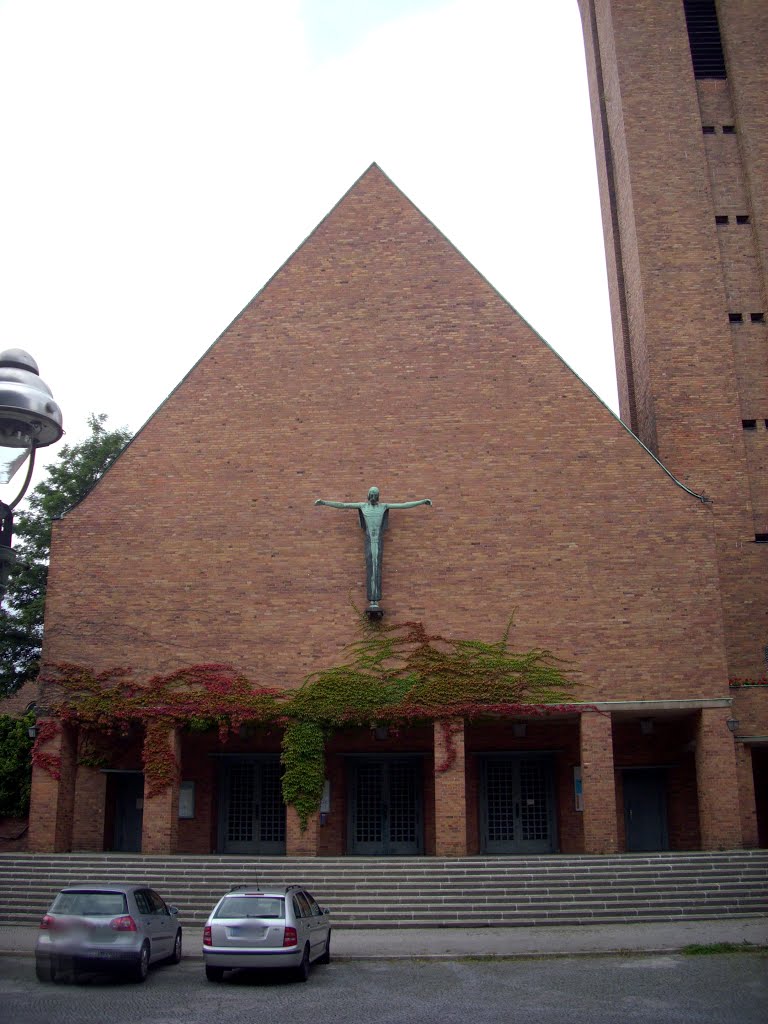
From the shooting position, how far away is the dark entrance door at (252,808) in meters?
23.5

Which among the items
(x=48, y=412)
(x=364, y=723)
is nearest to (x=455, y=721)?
(x=364, y=723)

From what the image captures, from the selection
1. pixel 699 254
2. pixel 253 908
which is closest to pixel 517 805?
pixel 253 908

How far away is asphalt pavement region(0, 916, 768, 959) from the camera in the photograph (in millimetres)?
14344

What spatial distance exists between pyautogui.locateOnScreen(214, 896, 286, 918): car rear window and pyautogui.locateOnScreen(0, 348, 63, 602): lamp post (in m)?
6.63

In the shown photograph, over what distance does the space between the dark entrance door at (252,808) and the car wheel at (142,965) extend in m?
11.4

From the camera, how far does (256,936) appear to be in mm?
→ 11906

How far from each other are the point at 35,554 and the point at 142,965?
788 inches

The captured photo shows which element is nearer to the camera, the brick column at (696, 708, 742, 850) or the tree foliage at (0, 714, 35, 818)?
the brick column at (696, 708, 742, 850)

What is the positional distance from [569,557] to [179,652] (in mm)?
9083

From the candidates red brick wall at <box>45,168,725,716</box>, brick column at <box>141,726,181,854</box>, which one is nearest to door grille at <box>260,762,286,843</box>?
brick column at <box>141,726,181,854</box>

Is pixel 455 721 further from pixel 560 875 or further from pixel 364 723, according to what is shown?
pixel 560 875

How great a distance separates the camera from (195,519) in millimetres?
23625

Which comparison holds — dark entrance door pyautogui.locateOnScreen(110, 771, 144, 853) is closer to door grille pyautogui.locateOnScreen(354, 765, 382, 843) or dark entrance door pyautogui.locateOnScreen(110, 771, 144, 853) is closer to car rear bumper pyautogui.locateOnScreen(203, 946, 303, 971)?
door grille pyautogui.locateOnScreen(354, 765, 382, 843)

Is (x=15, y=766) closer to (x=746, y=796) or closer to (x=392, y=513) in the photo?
(x=392, y=513)
